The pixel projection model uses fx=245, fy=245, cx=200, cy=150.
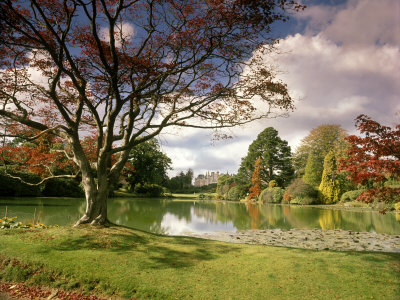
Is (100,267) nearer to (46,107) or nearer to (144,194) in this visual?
(46,107)

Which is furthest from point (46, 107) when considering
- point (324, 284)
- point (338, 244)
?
point (338, 244)

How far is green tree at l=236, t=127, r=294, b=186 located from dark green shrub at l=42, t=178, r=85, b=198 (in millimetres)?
23671

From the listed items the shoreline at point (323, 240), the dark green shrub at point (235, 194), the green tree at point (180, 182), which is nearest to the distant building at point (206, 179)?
the green tree at point (180, 182)

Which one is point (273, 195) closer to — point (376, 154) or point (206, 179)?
point (376, 154)

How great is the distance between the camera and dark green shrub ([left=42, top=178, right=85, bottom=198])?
73.9ft

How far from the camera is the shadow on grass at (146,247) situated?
480cm

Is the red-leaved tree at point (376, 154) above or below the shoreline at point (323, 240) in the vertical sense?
above

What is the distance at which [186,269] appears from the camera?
14.4 feet

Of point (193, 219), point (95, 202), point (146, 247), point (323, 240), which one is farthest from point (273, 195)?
point (146, 247)

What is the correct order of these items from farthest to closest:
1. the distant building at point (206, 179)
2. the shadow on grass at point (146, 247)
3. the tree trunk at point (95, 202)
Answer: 1. the distant building at point (206, 179)
2. the tree trunk at point (95, 202)
3. the shadow on grass at point (146, 247)

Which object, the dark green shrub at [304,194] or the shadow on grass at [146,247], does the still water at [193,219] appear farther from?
the dark green shrub at [304,194]

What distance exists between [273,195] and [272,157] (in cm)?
722

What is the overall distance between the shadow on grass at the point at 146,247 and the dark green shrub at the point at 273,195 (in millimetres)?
24592

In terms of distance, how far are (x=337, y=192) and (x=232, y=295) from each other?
1037 inches
